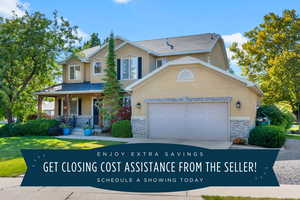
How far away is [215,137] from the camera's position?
43.9 feet

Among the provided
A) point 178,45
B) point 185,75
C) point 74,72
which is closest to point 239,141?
point 185,75

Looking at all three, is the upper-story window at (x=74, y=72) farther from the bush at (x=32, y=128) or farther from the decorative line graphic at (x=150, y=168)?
Result: the decorative line graphic at (x=150, y=168)

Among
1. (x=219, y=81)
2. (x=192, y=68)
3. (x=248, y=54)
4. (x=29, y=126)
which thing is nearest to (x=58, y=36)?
(x=29, y=126)

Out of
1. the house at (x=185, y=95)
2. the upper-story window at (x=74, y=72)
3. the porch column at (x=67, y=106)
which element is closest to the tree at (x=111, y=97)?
the house at (x=185, y=95)

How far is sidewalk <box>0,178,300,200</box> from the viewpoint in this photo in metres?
4.86

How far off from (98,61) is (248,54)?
20.7 metres

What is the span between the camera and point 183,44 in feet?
66.0

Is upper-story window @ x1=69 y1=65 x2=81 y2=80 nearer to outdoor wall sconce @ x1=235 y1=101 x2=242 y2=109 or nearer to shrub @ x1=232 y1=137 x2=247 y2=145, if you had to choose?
outdoor wall sconce @ x1=235 y1=101 x2=242 y2=109

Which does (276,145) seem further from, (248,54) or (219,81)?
(248,54)

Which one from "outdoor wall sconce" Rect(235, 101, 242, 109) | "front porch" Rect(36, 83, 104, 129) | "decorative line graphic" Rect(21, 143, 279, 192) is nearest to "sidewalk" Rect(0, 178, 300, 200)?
"decorative line graphic" Rect(21, 143, 279, 192)

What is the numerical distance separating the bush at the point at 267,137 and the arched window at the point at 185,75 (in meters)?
4.40

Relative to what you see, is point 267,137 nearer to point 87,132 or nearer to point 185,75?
point 185,75

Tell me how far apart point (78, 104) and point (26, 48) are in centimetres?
625

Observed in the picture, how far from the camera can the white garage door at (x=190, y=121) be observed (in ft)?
43.7
